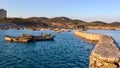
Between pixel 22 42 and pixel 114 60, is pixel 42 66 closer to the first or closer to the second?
pixel 114 60

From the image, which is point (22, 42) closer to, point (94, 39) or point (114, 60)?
point (94, 39)

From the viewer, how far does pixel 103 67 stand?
1362 centimetres

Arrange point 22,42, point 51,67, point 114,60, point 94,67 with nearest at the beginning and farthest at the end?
point 114,60 < point 94,67 < point 51,67 < point 22,42

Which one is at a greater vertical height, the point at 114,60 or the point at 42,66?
the point at 114,60


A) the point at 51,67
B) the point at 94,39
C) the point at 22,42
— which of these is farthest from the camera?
the point at 94,39

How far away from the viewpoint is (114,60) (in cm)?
1302

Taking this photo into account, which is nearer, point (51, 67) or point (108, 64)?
point (108, 64)

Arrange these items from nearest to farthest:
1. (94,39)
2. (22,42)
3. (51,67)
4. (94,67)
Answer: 1. (94,67)
2. (51,67)
3. (22,42)
4. (94,39)

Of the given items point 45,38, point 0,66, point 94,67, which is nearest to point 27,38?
point 45,38

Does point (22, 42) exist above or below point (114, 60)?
below

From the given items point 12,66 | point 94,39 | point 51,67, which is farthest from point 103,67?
point 94,39

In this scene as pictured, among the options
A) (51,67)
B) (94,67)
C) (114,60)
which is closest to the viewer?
(114,60)

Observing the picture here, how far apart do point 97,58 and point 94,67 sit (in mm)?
612

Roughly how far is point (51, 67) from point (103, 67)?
48.1 ft
